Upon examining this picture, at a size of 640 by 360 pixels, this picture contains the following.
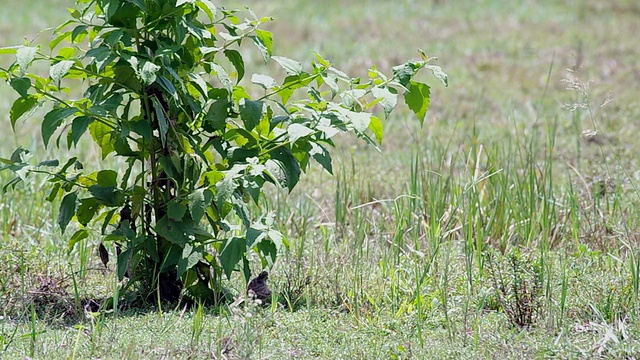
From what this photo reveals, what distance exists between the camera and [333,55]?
10.8m

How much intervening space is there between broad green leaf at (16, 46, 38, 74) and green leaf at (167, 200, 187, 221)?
729 millimetres

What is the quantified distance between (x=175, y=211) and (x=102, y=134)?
1.51 ft

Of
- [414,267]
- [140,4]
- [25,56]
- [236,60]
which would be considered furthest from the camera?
[414,267]

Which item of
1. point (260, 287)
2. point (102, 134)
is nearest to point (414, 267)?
point (260, 287)

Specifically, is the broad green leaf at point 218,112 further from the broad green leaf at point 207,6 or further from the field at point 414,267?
the field at point 414,267

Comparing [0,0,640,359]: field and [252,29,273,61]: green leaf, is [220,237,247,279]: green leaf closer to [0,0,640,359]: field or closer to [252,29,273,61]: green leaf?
[0,0,640,359]: field

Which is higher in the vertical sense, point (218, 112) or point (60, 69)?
point (60, 69)

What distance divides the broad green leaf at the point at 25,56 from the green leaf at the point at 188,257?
89cm

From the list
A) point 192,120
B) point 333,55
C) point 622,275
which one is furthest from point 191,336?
point 333,55

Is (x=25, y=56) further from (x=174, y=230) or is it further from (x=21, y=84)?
(x=174, y=230)

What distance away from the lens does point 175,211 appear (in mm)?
3645

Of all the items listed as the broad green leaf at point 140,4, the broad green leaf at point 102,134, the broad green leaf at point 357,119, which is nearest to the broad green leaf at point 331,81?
the broad green leaf at point 357,119

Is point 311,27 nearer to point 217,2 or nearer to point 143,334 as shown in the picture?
point 217,2

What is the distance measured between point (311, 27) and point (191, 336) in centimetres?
947
